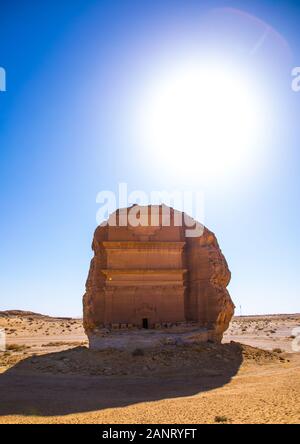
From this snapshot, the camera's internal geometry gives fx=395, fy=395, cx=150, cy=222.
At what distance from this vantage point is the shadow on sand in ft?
47.1

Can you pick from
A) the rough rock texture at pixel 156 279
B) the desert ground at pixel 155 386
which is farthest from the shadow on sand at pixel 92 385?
the rough rock texture at pixel 156 279

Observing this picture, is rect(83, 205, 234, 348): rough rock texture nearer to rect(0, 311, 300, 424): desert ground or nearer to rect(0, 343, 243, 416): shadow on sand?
rect(0, 311, 300, 424): desert ground

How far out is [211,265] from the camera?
27.1m

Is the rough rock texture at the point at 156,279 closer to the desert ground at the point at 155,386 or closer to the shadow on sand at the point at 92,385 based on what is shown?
the desert ground at the point at 155,386

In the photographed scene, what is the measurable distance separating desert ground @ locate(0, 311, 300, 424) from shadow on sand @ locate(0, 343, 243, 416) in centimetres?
3

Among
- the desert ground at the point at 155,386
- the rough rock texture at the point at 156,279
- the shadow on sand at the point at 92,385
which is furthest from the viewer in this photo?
Result: the rough rock texture at the point at 156,279

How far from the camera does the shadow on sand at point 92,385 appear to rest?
14.4 m

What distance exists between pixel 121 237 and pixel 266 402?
16221 millimetres

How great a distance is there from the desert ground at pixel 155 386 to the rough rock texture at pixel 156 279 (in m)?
2.98

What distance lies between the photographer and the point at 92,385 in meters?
17.8

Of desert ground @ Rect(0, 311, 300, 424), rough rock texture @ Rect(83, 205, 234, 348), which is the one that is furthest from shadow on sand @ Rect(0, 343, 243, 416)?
rough rock texture @ Rect(83, 205, 234, 348)

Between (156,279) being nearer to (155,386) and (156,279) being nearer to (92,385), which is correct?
(155,386)
